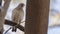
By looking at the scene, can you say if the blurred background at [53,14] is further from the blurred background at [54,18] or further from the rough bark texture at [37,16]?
the rough bark texture at [37,16]

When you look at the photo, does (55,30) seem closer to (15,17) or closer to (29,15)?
(15,17)

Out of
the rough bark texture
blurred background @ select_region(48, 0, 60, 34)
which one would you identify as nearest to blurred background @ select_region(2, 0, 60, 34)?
blurred background @ select_region(48, 0, 60, 34)

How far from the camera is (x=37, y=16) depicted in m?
0.59

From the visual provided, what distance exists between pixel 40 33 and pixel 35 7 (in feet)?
0.34

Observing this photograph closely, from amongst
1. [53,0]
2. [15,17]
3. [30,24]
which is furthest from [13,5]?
[30,24]

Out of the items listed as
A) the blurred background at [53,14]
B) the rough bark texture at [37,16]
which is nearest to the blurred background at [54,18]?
the blurred background at [53,14]

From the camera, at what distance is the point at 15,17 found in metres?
1.48

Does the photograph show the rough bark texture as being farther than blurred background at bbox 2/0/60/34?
No

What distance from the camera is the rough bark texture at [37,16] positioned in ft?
1.90

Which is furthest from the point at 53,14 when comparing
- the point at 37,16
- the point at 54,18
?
the point at 37,16

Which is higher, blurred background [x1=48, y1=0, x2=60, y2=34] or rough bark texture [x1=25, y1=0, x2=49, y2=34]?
rough bark texture [x1=25, y1=0, x2=49, y2=34]

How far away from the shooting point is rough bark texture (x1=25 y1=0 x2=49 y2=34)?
58 centimetres

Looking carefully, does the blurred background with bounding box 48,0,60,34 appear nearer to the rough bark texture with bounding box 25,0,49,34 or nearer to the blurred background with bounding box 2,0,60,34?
the blurred background with bounding box 2,0,60,34

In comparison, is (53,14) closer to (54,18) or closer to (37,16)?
(54,18)
